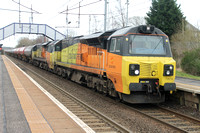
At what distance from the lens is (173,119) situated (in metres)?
8.40

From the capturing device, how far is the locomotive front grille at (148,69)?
30.4 ft

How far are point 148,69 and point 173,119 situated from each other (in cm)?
218

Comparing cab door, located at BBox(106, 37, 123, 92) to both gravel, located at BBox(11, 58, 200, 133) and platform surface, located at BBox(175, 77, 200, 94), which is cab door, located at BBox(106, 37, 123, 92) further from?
platform surface, located at BBox(175, 77, 200, 94)

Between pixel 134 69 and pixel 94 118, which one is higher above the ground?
pixel 134 69

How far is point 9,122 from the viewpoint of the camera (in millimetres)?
6879

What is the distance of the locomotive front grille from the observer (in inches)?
365

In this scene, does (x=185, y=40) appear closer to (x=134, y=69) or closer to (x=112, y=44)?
(x=112, y=44)

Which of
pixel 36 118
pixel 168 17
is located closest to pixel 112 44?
pixel 36 118

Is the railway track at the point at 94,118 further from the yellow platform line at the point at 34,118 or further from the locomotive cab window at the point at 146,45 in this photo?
the locomotive cab window at the point at 146,45

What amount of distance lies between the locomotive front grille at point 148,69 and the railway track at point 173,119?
156cm

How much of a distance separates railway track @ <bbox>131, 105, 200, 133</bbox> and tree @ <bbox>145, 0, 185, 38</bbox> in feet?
87.8

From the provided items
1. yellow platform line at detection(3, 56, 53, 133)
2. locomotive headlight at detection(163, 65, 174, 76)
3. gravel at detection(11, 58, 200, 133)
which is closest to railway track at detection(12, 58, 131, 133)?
gravel at detection(11, 58, 200, 133)

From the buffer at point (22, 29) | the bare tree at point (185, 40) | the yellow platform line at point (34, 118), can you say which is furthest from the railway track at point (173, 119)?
the buffer at point (22, 29)

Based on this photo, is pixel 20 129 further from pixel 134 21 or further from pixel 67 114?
pixel 134 21
